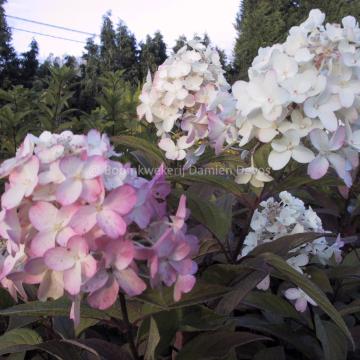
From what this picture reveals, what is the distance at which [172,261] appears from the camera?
30.8 inches

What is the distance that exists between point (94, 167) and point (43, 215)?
10cm

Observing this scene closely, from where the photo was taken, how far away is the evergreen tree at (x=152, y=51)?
15580 millimetres

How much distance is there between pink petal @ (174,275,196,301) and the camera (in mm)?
803

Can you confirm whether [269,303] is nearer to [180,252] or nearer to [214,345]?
[214,345]

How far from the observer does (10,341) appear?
115 centimetres

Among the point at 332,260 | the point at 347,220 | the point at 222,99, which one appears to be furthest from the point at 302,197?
the point at 222,99

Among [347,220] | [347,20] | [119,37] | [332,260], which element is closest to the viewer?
[347,20]

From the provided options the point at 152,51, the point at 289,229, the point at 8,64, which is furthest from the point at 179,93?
the point at 152,51

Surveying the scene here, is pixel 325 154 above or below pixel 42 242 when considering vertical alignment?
above

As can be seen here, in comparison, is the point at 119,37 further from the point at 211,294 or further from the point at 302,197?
the point at 211,294

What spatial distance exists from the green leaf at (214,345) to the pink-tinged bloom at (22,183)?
50 cm

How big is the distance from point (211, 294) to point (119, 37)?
55.9ft

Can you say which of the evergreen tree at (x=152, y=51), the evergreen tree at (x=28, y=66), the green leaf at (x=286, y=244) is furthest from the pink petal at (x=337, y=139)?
the evergreen tree at (x=152, y=51)

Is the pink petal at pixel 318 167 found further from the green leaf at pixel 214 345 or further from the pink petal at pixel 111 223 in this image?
the pink petal at pixel 111 223
